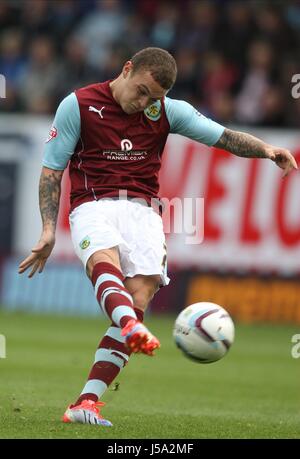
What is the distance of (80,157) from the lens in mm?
7781

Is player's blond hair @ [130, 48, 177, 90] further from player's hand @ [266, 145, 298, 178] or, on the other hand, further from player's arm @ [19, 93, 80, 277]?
player's hand @ [266, 145, 298, 178]

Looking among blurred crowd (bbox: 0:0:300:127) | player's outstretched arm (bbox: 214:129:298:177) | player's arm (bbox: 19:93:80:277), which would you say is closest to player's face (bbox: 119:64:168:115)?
player's arm (bbox: 19:93:80:277)

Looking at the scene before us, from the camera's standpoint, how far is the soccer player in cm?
743

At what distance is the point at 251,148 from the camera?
8039 mm

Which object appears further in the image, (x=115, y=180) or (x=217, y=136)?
(x=217, y=136)

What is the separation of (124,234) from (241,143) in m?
1.15

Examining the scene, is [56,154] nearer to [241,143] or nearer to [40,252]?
[40,252]

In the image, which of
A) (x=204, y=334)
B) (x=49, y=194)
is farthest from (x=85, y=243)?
(x=204, y=334)

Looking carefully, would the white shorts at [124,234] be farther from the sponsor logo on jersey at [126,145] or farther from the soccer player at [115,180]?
the sponsor logo on jersey at [126,145]

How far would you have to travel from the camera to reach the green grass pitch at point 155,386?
7492 mm

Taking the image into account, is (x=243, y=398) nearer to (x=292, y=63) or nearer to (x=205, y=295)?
(x=205, y=295)

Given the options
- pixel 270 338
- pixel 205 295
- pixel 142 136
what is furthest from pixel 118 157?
pixel 205 295

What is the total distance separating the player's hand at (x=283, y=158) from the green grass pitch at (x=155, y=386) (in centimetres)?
178

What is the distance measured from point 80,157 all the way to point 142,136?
1.47 ft
